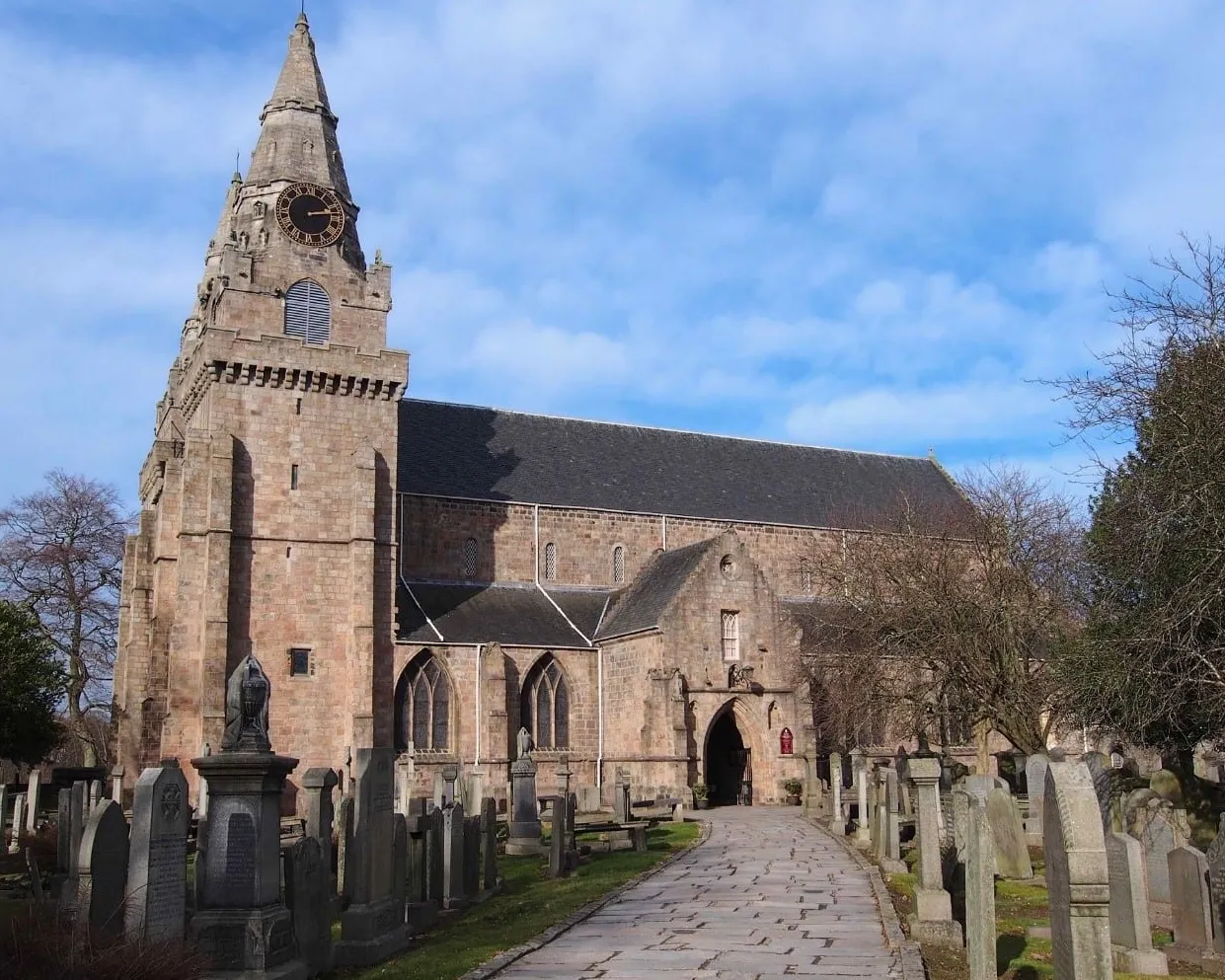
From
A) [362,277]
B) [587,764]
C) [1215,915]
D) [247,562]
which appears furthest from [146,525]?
[1215,915]

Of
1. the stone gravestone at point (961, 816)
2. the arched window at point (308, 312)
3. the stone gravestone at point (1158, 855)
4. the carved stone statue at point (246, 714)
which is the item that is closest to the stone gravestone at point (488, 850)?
the carved stone statue at point (246, 714)

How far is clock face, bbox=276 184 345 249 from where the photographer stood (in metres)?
38.6

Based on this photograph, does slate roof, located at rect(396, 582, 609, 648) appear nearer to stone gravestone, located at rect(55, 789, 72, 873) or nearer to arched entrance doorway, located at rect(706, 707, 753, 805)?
arched entrance doorway, located at rect(706, 707, 753, 805)

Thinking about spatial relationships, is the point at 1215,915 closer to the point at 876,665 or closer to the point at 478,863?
the point at 478,863

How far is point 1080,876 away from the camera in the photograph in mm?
6746

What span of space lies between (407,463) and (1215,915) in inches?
1308

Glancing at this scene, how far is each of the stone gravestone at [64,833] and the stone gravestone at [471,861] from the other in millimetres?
7511

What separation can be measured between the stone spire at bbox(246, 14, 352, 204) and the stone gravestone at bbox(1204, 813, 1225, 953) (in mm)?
33451

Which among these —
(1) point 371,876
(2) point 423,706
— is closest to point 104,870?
(1) point 371,876

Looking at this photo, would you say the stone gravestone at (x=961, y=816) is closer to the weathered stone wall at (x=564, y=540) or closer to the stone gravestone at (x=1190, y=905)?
the stone gravestone at (x=1190, y=905)

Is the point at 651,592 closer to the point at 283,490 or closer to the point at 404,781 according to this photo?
the point at 283,490

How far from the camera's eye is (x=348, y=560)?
36.8 m

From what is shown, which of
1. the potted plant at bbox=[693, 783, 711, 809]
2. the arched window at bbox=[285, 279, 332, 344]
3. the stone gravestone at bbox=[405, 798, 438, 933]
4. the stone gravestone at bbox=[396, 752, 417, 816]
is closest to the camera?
the stone gravestone at bbox=[405, 798, 438, 933]

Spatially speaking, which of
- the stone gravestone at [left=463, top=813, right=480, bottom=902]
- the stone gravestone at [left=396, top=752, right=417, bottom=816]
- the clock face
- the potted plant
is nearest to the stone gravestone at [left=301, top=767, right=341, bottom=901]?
the stone gravestone at [left=463, top=813, right=480, bottom=902]
